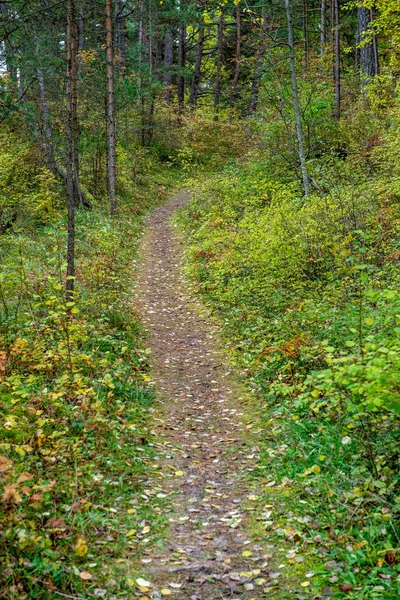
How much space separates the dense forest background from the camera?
13.4 ft

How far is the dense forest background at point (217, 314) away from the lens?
409 centimetres

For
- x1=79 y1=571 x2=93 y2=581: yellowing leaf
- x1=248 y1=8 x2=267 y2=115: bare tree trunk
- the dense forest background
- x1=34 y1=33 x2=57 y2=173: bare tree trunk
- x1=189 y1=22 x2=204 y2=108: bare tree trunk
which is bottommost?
x1=79 y1=571 x2=93 y2=581: yellowing leaf

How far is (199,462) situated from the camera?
5980mm

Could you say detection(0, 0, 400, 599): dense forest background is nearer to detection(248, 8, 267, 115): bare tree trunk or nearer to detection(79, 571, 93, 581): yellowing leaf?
detection(79, 571, 93, 581): yellowing leaf

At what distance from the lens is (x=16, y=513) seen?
3875 mm

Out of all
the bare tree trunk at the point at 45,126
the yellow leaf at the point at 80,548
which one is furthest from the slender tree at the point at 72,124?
the bare tree trunk at the point at 45,126

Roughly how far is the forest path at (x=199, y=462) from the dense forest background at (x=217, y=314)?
27cm

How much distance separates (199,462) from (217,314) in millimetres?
5185

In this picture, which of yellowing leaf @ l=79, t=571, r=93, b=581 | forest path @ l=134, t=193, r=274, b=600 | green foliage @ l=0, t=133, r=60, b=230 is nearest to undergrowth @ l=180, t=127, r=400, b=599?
forest path @ l=134, t=193, r=274, b=600

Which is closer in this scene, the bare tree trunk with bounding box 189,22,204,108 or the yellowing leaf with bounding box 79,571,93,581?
the yellowing leaf with bounding box 79,571,93,581

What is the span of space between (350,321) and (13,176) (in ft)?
46.6

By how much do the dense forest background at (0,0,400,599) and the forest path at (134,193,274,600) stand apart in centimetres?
27

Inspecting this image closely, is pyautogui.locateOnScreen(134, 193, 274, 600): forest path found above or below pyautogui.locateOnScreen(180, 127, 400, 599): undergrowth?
below

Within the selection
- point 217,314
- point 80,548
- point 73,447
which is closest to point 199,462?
point 73,447
